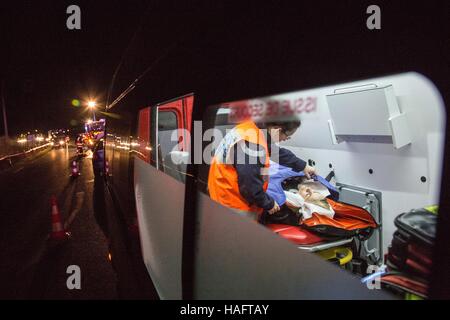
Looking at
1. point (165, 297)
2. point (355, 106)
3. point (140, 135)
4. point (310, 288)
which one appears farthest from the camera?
point (140, 135)

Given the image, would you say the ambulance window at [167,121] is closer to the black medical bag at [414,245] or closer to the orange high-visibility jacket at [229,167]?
the orange high-visibility jacket at [229,167]

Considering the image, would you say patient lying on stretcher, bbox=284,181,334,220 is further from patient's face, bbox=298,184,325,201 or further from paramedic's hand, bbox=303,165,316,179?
paramedic's hand, bbox=303,165,316,179

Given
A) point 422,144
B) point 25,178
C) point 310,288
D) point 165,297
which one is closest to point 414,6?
point 310,288

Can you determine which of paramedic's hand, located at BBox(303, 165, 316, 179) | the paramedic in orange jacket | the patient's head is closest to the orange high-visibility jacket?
the paramedic in orange jacket

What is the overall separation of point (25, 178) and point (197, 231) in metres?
11.0

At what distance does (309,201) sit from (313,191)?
15 centimetres

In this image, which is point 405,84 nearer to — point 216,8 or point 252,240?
point 216,8

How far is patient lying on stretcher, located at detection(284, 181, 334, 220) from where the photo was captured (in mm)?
2752

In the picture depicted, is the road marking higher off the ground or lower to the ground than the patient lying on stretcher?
lower

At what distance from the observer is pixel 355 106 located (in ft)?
8.88

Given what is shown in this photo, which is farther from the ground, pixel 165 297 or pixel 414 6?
pixel 414 6

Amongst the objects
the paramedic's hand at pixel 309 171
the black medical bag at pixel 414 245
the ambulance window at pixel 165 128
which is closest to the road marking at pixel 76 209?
the ambulance window at pixel 165 128

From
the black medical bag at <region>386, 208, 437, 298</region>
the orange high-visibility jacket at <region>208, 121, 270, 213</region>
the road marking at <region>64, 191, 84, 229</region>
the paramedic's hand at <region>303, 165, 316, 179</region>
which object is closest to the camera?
the black medical bag at <region>386, 208, 437, 298</region>

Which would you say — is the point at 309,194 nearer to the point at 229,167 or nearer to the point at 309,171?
the point at 309,171
